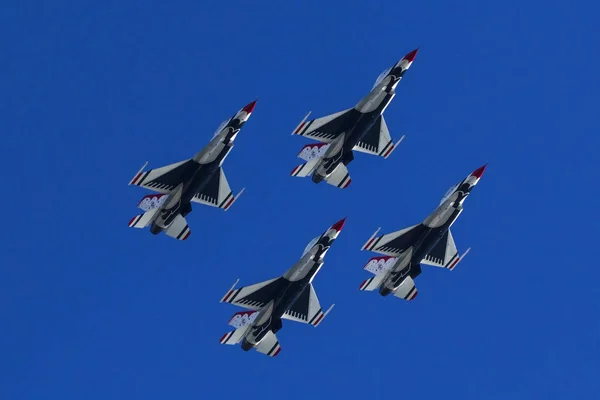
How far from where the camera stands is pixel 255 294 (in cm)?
10400

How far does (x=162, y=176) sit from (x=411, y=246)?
16.8 metres

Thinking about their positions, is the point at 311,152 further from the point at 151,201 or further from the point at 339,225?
the point at 151,201

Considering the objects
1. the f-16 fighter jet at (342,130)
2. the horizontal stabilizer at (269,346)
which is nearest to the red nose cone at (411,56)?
the f-16 fighter jet at (342,130)

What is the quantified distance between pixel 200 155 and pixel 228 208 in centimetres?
550

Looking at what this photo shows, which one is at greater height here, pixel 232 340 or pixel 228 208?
Result: pixel 228 208

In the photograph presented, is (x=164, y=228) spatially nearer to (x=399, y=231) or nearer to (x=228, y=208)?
(x=228, y=208)

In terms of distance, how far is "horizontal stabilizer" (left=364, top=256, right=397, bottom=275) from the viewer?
351 ft

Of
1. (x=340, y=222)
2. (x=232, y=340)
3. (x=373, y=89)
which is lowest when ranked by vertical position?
(x=232, y=340)

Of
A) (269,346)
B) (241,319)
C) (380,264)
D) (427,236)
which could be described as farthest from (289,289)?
(427,236)

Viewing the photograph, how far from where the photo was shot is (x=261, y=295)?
104m

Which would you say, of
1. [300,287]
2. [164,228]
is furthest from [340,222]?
[164,228]

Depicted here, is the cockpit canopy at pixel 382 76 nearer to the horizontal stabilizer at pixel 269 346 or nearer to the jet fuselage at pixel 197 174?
the jet fuselage at pixel 197 174

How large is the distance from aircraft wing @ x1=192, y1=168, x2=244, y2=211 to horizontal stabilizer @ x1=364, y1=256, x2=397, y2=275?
969 centimetres

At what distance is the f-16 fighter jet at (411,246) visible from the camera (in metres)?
104
